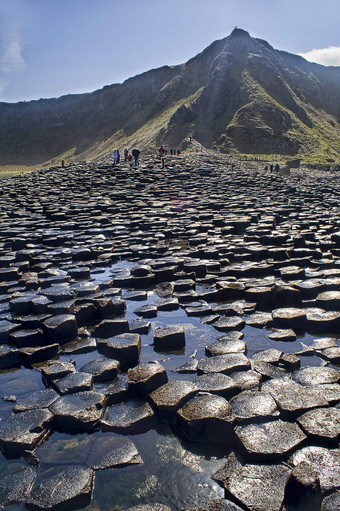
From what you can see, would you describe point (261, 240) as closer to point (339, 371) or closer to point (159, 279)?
point (159, 279)

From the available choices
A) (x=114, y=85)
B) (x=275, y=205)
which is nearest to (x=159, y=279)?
(x=275, y=205)

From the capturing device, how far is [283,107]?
76.9 meters

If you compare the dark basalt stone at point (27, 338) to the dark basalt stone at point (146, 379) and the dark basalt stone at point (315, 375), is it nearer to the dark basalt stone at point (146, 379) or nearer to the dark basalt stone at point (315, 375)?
the dark basalt stone at point (146, 379)

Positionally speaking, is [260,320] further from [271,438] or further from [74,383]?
[74,383]

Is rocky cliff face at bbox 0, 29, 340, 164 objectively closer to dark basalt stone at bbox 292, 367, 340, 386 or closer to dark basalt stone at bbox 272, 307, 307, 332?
dark basalt stone at bbox 272, 307, 307, 332

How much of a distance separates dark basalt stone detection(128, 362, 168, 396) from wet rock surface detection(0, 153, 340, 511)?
0.06ft

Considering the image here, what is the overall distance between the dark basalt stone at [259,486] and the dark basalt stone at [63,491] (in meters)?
0.98

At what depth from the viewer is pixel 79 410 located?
11.7 ft

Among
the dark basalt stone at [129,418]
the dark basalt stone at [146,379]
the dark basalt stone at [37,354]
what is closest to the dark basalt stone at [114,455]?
the dark basalt stone at [129,418]

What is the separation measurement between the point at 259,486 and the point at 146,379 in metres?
1.44

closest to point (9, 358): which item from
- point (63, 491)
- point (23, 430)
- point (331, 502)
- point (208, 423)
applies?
point (23, 430)

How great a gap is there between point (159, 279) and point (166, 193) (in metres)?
12.8

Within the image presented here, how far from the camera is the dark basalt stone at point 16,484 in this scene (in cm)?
279

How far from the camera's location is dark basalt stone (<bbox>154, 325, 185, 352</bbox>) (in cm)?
501
